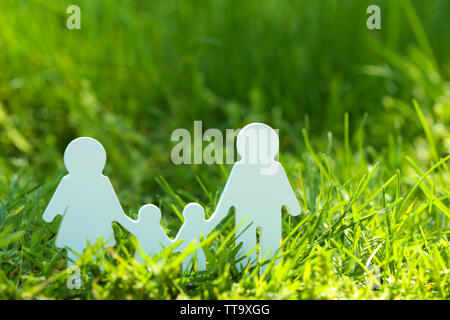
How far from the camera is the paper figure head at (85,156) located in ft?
5.14

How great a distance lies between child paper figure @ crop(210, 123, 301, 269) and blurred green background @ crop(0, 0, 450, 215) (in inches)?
55.0

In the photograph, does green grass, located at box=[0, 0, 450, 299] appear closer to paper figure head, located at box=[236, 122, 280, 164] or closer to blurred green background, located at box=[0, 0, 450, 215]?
blurred green background, located at box=[0, 0, 450, 215]

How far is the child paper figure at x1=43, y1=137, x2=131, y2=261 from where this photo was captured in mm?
1579

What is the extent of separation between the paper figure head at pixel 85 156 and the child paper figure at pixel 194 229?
0.87ft

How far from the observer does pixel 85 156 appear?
62.0 inches

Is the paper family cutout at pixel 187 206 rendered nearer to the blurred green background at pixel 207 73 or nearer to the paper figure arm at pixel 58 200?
the paper figure arm at pixel 58 200

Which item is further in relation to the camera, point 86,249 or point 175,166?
point 175,166

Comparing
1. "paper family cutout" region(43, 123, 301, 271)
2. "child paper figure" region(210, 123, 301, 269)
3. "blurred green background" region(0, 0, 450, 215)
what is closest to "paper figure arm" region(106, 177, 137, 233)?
"paper family cutout" region(43, 123, 301, 271)

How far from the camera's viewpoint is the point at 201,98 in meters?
3.27

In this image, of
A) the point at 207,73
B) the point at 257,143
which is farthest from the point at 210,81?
the point at 257,143
